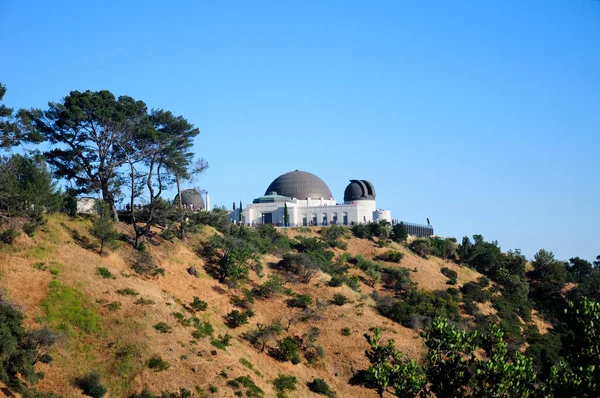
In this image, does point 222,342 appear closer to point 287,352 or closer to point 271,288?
point 287,352

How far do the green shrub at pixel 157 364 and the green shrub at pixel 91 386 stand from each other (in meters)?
3.42

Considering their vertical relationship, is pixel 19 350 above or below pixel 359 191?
below

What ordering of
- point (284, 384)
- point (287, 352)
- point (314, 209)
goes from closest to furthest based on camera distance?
1. point (284, 384)
2. point (287, 352)
3. point (314, 209)

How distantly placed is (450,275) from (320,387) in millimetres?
32046

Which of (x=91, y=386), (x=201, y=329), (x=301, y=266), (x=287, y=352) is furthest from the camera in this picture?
(x=301, y=266)

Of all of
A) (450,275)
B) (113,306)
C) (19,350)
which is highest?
(113,306)

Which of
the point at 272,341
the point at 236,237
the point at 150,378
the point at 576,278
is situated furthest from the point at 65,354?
the point at 576,278

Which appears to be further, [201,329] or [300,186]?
[300,186]

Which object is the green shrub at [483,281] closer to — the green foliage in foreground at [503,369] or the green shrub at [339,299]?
the green shrub at [339,299]

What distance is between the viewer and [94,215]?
5716 cm

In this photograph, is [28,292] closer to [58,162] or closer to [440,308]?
[58,162]

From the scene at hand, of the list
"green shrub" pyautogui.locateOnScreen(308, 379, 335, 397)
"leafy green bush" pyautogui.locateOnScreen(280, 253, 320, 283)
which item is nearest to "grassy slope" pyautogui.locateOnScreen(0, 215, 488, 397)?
"green shrub" pyautogui.locateOnScreen(308, 379, 335, 397)

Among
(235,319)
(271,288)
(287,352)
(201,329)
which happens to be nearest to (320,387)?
(287,352)

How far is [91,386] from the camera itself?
37.8 metres
